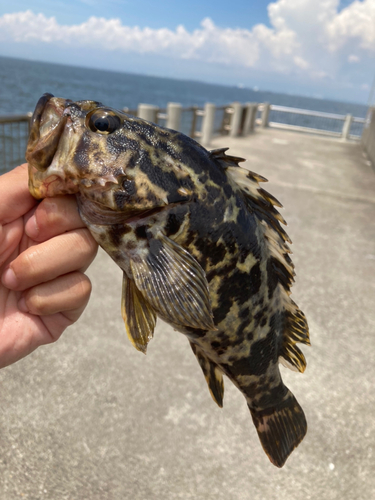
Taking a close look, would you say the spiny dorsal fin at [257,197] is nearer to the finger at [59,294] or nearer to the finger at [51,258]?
the finger at [51,258]

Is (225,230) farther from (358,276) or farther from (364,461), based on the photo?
(358,276)

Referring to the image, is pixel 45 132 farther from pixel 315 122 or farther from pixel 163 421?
pixel 315 122

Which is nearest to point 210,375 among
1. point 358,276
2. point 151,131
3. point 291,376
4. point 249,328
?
point 249,328

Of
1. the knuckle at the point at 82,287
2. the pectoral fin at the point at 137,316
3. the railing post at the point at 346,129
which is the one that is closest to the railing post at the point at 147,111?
the knuckle at the point at 82,287

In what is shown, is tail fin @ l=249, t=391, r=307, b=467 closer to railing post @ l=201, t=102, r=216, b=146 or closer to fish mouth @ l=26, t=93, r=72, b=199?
fish mouth @ l=26, t=93, r=72, b=199

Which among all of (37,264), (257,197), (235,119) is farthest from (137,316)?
(235,119)
